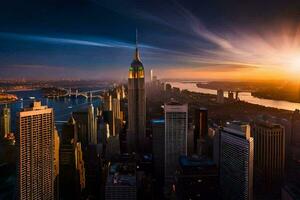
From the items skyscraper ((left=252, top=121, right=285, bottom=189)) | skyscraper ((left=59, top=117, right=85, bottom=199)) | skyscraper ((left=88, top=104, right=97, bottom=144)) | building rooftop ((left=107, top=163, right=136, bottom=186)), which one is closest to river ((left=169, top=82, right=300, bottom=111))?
skyscraper ((left=252, top=121, right=285, bottom=189))

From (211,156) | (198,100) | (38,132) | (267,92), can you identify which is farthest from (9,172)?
(198,100)

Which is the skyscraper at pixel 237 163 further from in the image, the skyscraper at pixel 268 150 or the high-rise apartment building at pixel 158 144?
the high-rise apartment building at pixel 158 144

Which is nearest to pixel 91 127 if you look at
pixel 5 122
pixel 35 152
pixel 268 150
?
pixel 5 122

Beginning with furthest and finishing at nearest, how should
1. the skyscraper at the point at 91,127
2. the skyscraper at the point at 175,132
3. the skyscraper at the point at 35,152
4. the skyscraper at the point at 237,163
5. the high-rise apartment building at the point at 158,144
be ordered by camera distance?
1. the skyscraper at the point at 91,127
2. the high-rise apartment building at the point at 158,144
3. the skyscraper at the point at 175,132
4. the skyscraper at the point at 237,163
5. the skyscraper at the point at 35,152

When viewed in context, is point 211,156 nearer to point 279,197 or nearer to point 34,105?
point 279,197

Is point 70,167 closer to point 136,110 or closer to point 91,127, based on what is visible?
point 91,127

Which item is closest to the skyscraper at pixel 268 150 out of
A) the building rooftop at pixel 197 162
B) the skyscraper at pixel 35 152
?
the building rooftop at pixel 197 162
